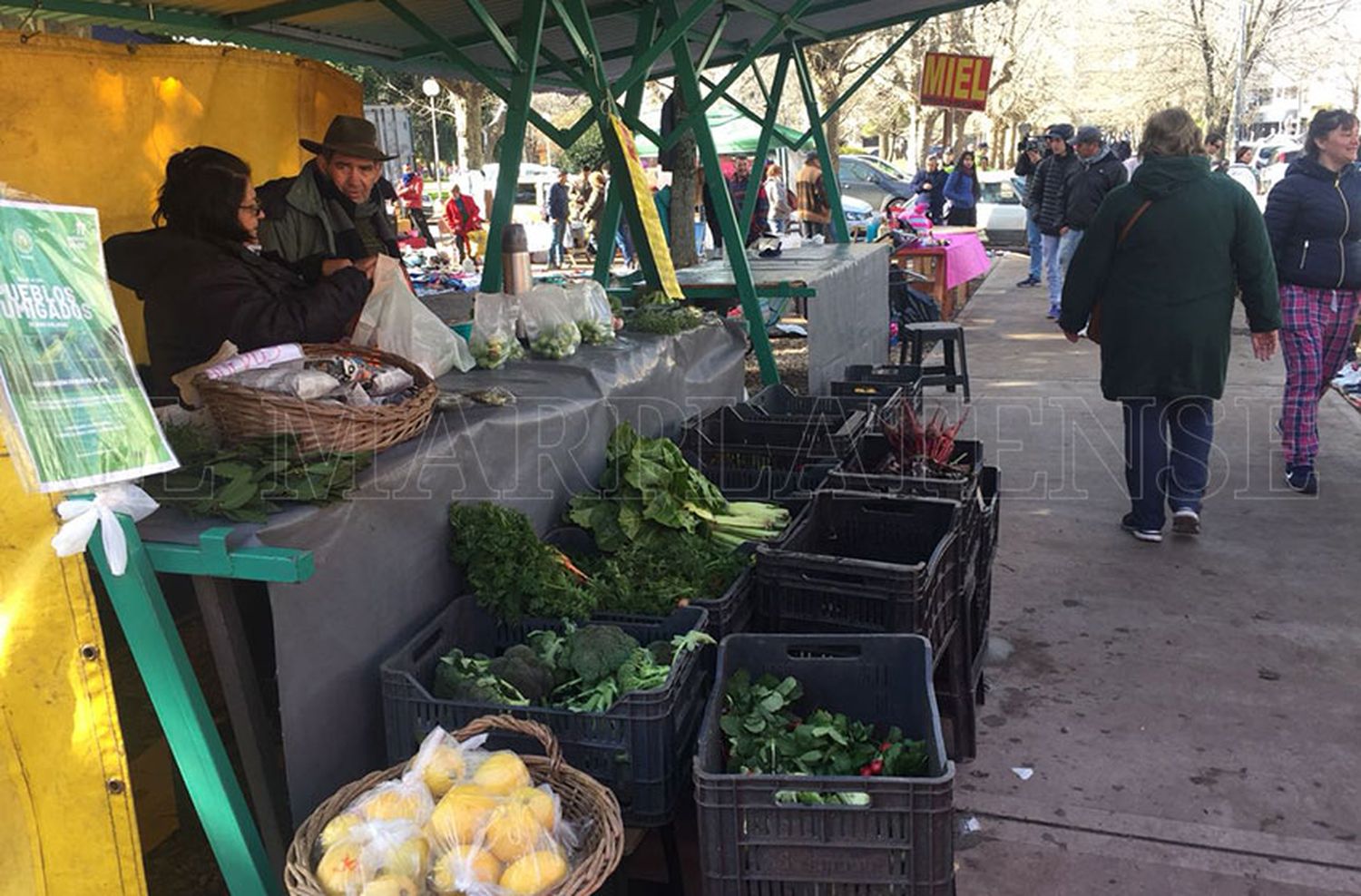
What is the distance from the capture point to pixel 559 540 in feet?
12.6

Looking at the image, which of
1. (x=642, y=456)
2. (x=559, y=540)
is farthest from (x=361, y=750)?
(x=642, y=456)

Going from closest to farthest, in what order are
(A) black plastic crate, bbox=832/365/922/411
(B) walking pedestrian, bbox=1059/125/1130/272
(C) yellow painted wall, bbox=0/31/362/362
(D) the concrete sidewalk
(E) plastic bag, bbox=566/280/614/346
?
(D) the concrete sidewalk < (E) plastic bag, bbox=566/280/614/346 < (C) yellow painted wall, bbox=0/31/362/362 < (A) black plastic crate, bbox=832/365/922/411 < (B) walking pedestrian, bbox=1059/125/1130/272

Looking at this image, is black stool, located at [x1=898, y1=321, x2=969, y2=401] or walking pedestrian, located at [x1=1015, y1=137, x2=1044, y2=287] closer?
black stool, located at [x1=898, y1=321, x2=969, y2=401]

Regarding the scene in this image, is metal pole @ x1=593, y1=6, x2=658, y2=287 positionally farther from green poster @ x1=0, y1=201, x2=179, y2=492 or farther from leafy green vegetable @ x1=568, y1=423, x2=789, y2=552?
green poster @ x1=0, y1=201, x2=179, y2=492

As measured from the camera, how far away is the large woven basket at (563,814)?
2.08 metres

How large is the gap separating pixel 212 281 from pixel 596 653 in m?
1.67

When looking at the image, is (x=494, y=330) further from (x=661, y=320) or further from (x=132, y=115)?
(x=132, y=115)

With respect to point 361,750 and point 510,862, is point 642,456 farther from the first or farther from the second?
point 510,862

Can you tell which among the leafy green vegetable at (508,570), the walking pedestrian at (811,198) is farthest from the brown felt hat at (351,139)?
the walking pedestrian at (811,198)

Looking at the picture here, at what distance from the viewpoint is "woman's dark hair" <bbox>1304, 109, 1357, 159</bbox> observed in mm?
5586

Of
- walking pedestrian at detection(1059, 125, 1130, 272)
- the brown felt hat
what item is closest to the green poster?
the brown felt hat

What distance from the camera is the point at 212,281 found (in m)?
3.30

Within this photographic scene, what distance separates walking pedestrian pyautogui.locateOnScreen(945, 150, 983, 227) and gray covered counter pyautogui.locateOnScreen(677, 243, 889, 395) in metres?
8.11

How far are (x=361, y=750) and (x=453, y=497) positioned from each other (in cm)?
80
